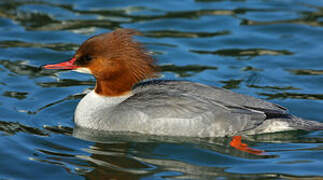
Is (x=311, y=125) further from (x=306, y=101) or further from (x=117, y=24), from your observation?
(x=117, y=24)

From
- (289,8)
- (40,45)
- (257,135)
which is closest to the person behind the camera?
(257,135)

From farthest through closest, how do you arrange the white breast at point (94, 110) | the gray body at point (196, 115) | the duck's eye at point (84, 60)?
the white breast at point (94, 110) < the duck's eye at point (84, 60) < the gray body at point (196, 115)

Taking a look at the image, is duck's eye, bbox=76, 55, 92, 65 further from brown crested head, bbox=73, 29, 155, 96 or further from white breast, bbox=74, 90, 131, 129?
white breast, bbox=74, 90, 131, 129

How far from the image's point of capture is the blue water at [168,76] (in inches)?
279

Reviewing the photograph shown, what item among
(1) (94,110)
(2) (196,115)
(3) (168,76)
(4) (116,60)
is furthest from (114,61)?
(3) (168,76)

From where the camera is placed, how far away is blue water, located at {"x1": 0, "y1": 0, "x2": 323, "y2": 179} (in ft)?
23.3

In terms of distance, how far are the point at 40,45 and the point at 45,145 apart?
410 centimetres

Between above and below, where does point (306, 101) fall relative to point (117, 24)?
below

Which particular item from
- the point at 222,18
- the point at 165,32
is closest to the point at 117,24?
the point at 165,32

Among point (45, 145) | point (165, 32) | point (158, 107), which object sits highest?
point (165, 32)

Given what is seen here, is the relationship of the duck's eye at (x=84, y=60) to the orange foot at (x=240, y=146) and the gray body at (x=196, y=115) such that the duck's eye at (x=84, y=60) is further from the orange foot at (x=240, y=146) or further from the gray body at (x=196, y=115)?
the orange foot at (x=240, y=146)

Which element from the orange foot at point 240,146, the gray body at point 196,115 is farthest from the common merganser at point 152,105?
the orange foot at point 240,146

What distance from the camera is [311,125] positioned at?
26.0 feet

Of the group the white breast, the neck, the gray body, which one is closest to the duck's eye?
the neck
